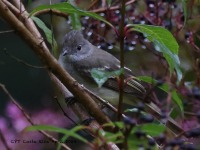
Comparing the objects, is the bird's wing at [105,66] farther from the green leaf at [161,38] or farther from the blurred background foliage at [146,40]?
the green leaf at [161,38]

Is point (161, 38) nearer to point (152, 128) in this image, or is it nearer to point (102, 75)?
point (102, 75)

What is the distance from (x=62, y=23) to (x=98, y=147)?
3.27m

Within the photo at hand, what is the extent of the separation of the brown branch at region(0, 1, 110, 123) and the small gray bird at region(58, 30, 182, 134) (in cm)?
195

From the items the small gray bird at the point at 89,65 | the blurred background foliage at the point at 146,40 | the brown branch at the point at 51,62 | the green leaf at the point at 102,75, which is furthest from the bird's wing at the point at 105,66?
the green leaf at the point at 102,75

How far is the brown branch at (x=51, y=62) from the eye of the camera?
6.01 feet

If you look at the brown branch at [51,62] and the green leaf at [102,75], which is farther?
the brown branch at [51,62]

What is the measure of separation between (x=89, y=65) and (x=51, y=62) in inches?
93.3

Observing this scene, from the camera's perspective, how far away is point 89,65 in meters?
4.20

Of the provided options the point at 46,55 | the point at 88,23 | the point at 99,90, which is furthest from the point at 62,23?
the point at 46,55

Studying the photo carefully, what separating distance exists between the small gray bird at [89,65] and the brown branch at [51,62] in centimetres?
195

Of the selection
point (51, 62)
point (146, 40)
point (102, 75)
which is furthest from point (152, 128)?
point (146, 40)

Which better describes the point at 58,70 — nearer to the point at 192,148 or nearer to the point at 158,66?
the point at 192,148

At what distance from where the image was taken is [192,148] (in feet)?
4.41

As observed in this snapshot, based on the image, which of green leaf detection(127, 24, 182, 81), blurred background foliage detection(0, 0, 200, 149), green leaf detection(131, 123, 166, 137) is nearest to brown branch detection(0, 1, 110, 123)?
blurred background foliage detection(0, 0, 200, 149)
